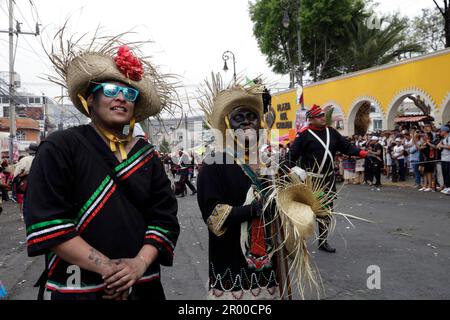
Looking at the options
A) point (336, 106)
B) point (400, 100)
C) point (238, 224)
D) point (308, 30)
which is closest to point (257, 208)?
point (238, 224)

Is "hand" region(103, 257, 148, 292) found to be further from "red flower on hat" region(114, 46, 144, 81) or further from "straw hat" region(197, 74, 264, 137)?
"straw hat" region(197, 74, 264, 137)

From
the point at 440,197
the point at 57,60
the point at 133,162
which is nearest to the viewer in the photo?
the point at 133,162

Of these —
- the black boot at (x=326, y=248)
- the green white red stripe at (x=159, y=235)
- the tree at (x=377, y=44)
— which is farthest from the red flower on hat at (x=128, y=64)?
the tree at (x=377, y=44)

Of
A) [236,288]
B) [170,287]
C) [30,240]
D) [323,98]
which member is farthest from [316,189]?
[323,98]

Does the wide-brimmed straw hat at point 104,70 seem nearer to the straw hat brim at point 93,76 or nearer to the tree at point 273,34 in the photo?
the straw hat brim at point 93,76

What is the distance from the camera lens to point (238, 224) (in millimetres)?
2631

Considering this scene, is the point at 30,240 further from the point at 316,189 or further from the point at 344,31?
the point at 344,31

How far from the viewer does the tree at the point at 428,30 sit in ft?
102

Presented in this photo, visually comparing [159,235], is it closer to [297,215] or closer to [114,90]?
[114,90]

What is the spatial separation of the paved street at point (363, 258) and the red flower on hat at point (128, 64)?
108 inches

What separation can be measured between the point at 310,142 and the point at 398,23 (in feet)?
86.6

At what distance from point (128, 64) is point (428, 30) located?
35498mm

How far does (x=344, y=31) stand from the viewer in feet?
96.0

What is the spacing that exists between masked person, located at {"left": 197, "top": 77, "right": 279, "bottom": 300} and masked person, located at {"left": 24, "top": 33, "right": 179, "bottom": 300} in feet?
1.81
